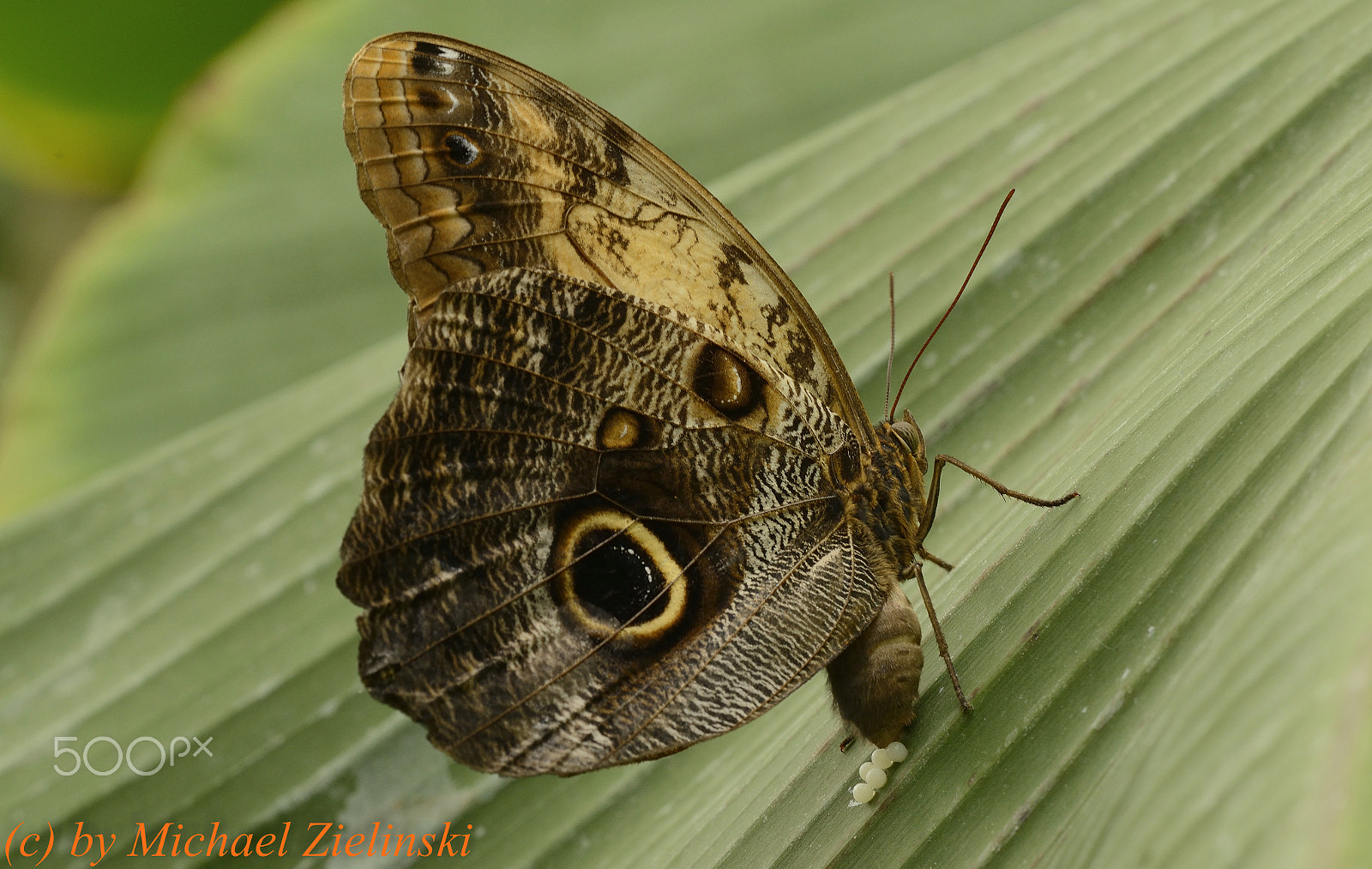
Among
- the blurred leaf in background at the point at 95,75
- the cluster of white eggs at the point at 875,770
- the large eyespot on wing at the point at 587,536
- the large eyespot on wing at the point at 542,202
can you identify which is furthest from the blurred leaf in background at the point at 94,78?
the cluster of white eggs at the point at 875,770

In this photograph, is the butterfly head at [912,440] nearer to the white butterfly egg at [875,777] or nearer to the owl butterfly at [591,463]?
the owl butterfly at [591,463]

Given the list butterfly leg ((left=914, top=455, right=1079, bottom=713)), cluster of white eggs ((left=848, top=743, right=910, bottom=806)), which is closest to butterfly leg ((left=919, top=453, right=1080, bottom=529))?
butterfly leg ((left=914, top=455, right=1079, bottom=713))

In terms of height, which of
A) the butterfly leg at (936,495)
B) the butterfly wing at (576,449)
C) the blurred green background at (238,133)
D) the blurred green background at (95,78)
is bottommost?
the butterfly leg at (936,495)

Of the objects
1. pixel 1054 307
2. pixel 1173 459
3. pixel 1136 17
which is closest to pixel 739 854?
pixel 1173 459

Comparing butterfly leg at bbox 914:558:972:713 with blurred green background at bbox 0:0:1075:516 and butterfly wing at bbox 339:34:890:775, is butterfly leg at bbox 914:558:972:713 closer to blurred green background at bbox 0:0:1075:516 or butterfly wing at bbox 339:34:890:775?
butterfly wing at bbox 339:34:890:775

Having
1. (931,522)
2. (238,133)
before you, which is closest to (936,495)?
(931,522)

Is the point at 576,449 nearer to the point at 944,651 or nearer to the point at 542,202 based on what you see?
the point at 542,202
